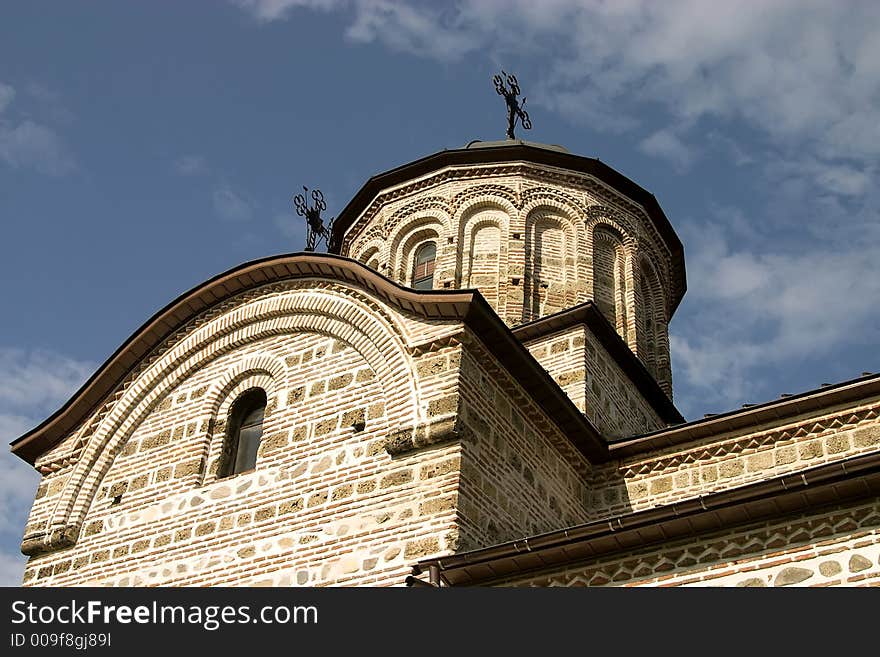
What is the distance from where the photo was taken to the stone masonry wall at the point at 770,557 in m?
6.01

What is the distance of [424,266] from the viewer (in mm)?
13711

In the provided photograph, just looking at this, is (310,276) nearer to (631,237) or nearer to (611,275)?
(611,275)

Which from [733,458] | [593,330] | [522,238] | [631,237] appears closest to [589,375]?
[593,330]

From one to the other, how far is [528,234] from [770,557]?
769cm

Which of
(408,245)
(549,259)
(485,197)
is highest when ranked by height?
(485,197)

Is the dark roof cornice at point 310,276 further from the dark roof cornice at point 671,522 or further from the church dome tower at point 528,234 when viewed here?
the church dome tower at point 528,234

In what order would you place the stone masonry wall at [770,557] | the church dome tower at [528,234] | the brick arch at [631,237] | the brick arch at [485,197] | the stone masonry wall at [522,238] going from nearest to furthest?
the stone masonry wall at [770,557] → the stone masonry wall at [522,238] → the church dome tower at [528,234] → the brick arch at [485,197] → the brick arch at [631,237]

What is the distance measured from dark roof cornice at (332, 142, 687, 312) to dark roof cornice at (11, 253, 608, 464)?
491cm

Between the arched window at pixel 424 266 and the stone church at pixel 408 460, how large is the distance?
7.85 ft

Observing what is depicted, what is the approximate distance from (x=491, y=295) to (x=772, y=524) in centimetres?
677

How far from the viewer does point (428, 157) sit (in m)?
14.3

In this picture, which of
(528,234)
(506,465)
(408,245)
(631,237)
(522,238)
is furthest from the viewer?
(631,237)

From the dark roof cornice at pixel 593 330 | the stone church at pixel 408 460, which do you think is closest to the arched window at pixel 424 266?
the dark roof cornice at pixel 593 330

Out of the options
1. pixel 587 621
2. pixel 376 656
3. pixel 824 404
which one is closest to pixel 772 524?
pixel 587 621
